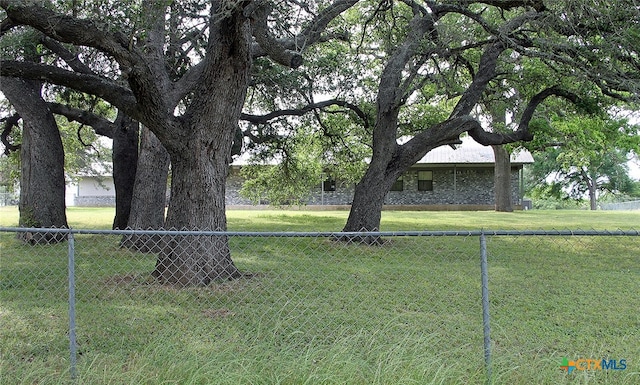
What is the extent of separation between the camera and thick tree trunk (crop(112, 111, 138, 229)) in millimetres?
12539

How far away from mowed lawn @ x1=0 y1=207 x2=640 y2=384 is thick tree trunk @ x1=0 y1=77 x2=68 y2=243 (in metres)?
1.07

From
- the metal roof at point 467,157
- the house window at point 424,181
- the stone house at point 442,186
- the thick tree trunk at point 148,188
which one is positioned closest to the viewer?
the thick tree trunk at point 148,188

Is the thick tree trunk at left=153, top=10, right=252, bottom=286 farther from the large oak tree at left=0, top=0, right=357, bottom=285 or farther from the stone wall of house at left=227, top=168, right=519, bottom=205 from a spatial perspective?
the stone wall of house at left=227, top=168, right=519, bottom=205

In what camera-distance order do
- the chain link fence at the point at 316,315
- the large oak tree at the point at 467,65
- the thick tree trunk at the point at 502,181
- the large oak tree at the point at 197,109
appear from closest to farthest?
the chain link fence at the point at 316,315
the large oak tree at the point at 197,109
the large oak tree at the point at 467,65
the thick tree trunk at the point at 502,181

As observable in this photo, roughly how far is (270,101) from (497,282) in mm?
8934

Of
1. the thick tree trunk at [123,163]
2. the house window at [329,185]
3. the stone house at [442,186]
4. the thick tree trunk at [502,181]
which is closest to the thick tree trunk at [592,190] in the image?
the stone house at [442,186]

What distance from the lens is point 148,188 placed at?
11.1 m

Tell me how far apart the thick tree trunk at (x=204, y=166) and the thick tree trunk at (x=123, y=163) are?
18.6 ft

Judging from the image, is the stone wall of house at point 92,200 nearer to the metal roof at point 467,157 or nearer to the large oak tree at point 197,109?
the metal roof at point 467,157

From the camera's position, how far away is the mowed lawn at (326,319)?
3680mm

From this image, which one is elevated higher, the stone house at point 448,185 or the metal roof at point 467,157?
the metal roof at point 467,157

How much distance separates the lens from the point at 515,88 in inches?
563

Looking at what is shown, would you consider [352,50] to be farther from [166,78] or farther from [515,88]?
[166,78]

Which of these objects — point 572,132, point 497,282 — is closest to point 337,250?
point 497,282
